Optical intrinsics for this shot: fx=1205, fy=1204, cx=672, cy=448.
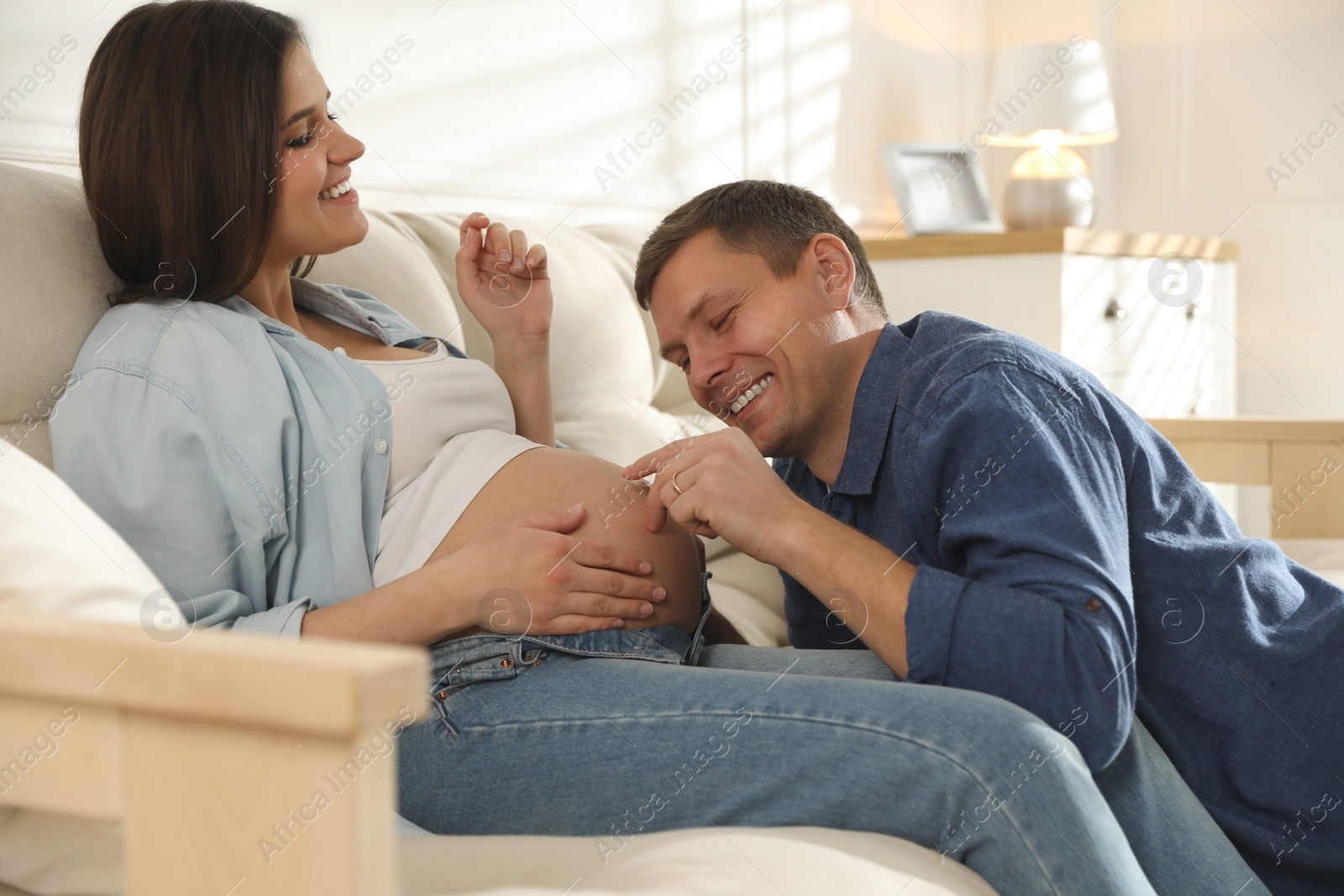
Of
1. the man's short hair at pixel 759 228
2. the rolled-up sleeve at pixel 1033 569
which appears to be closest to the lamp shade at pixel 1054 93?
the man's short hair at pixel 759 228

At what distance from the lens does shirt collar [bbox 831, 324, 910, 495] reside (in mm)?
1121

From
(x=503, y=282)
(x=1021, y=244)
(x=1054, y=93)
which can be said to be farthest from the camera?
(x=1054, y=93)

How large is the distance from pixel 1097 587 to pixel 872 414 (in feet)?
0.98

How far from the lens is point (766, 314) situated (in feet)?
3.98

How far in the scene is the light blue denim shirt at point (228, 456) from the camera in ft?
3.23

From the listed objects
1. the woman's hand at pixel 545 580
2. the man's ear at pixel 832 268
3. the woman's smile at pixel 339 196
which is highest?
the woman's smile at pixel 339 196

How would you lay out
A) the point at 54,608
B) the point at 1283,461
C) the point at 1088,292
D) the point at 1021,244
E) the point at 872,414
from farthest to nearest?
the point at 1088,292 → the point at 1021,244 → the point at 1283,461 → the point at 872,414 → the point at 54,608

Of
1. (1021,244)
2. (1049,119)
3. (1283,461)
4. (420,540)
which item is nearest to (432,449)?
(420,540)

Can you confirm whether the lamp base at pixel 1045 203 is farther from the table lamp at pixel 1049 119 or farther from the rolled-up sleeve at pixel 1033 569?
the rolled-up sleeve at pixel 1033 569

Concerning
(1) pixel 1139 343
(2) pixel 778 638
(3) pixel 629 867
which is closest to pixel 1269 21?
(1) pixel 1139 343

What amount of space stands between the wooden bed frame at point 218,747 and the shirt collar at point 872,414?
650 mm

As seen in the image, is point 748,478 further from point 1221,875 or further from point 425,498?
point 1221,875

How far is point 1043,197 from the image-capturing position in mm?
3285

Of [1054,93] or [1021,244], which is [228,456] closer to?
[1021,244]
